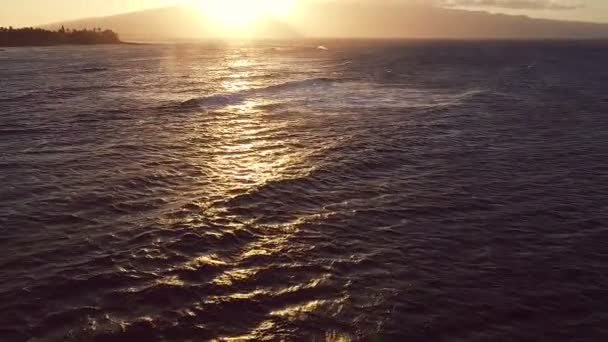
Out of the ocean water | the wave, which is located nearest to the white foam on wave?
the wave

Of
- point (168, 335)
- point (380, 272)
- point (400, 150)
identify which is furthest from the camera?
point (400, 150)

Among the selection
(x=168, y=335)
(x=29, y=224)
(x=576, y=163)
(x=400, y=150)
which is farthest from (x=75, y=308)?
(x=576, y=163)

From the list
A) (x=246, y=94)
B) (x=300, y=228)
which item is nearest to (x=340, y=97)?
(x=246, y=94)

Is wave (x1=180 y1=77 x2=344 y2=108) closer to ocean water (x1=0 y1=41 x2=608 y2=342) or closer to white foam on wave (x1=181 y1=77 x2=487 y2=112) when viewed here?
white foam on wave (x1=181 y1=77 x2=487 y2=112)

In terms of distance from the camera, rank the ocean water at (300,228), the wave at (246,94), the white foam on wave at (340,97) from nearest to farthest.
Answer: the ocean water at (300,228) < the wave at (246,94) < the white foam on wave at (340,97)

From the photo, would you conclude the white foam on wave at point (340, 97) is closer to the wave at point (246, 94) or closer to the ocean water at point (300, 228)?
the wave at point (246, 94)

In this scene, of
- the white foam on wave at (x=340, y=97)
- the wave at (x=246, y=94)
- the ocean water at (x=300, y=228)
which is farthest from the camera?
the white foam on wave at (x=340, y=97)

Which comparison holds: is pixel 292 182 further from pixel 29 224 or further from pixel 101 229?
pixel 29 224

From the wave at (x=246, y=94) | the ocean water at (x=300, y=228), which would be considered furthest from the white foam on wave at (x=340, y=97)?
the ocean water at (x=300, y=228)
